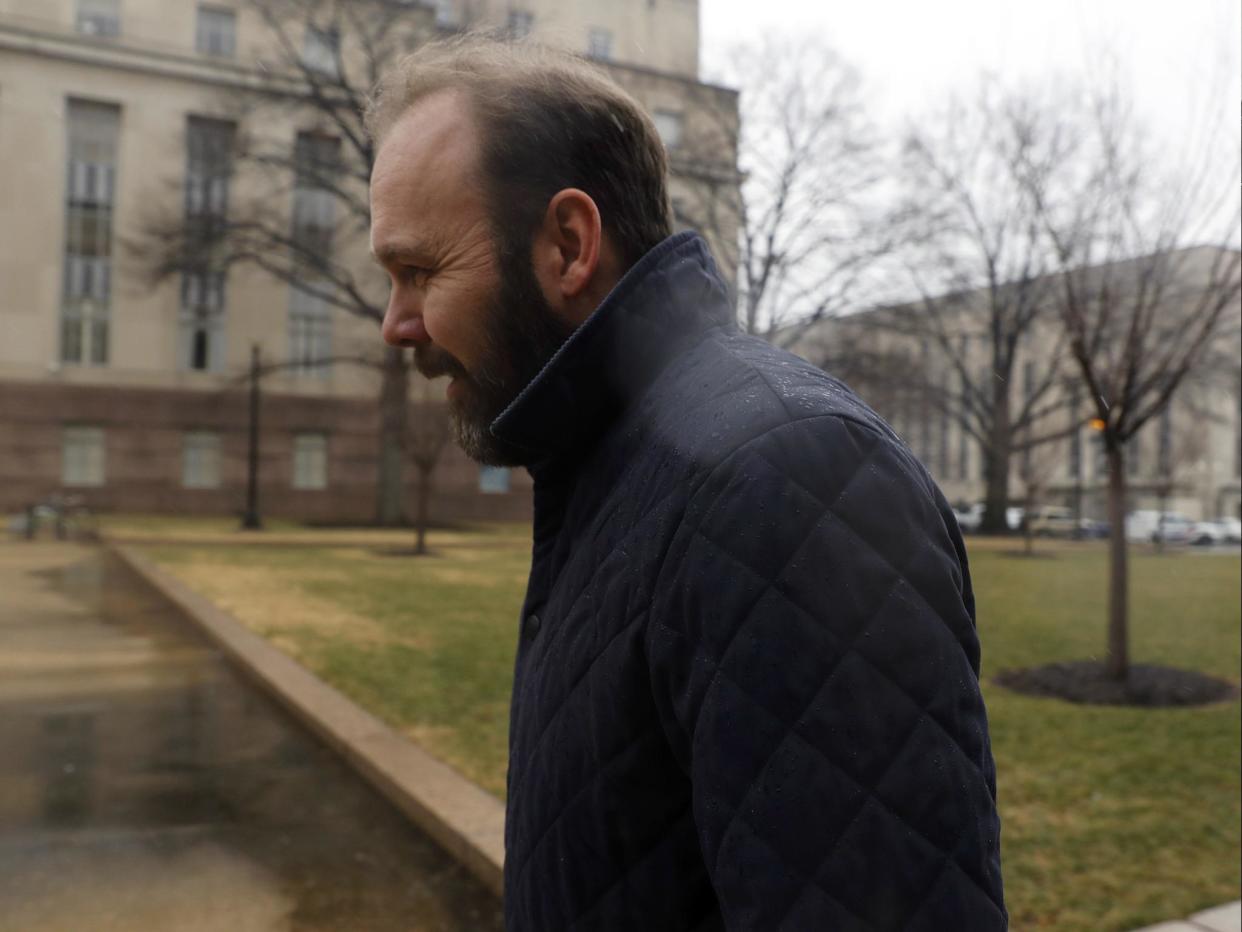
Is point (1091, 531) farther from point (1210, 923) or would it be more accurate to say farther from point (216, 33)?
point (1210, 923)

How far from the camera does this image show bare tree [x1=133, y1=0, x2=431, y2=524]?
2502cm

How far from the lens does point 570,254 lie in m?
1.26

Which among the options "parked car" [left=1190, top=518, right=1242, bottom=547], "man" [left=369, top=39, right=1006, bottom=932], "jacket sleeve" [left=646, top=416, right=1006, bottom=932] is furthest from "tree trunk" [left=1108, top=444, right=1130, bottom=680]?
"parked car" [left=1190, top=518, right=1242, bottom=547]

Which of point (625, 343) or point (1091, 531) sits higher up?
point (625, 343)

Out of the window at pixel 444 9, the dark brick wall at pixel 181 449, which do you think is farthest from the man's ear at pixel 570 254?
the dark brick wall at pixel 181 449

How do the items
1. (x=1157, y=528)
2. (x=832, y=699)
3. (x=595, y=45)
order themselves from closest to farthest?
(x=832, y=699)
(x=595, y=45)
(x=1157, y=528)

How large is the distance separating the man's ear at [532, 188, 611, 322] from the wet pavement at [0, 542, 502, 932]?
2.98 metres

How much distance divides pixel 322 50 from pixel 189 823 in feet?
82.4

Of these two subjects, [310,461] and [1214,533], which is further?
[1214,533]

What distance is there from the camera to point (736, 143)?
75.7 ft

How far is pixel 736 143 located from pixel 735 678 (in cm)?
2338

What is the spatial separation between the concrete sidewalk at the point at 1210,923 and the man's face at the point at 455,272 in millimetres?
3115

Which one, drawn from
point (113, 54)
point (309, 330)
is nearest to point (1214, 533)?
point (309, 330)

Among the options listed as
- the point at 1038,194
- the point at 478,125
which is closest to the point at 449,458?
the point at 1038,194
